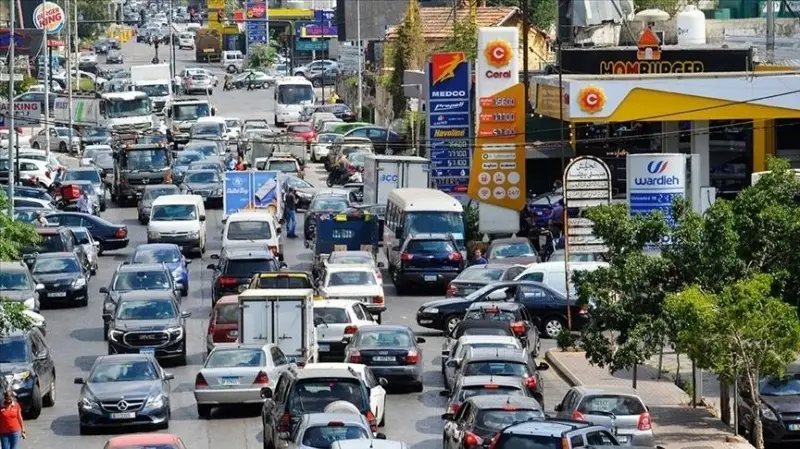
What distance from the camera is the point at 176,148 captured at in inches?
3292

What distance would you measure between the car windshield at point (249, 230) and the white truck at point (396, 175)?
799cm

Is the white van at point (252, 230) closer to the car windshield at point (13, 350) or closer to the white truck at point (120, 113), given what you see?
the car windshield at point (13, 350)

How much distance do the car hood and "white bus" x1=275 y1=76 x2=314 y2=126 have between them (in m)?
69.1

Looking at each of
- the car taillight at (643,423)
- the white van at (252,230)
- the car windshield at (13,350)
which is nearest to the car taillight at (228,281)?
the white van at (252,230)

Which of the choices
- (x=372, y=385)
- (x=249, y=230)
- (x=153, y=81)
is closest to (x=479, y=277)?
(x=249, y=230)

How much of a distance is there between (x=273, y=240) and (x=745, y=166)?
59.0 ft

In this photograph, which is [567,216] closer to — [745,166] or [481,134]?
Answer: [481,134]

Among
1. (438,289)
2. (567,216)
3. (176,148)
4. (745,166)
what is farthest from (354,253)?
(176,148)

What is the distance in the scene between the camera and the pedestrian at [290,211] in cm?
5916

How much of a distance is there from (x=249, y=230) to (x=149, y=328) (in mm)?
13492

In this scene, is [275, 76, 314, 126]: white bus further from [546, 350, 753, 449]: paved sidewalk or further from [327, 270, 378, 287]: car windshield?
[546, 350, 753, 449]: paved sidewalk

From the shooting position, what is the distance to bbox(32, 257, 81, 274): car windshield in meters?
47.4

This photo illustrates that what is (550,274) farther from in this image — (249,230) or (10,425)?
(10,425)

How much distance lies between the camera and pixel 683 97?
193 ft
